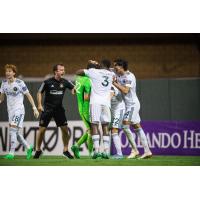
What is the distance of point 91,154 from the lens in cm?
1463

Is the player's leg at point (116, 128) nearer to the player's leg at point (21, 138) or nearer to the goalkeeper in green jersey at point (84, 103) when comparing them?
the goalkeeper in green jersey at point (84, 103)

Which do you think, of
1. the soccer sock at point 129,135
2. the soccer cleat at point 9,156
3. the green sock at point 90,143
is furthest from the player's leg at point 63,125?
the soccer sock at point 129,135

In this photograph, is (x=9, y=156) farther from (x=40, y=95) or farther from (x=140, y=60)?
(x=140, y=60)

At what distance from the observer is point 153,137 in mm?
16719

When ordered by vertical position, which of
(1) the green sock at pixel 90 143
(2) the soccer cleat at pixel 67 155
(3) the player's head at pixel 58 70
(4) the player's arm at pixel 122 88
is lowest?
(2) the soccer cleat at pixel 67 155

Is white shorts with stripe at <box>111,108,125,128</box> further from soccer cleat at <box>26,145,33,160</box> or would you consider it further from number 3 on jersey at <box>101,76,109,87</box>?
soccer cleat at <box>26,145,33,160</box>

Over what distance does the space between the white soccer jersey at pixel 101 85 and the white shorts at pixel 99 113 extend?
77mm

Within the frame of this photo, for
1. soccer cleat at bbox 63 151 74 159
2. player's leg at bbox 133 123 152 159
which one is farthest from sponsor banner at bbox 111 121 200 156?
soccer cleat at bbox 63 151 74 159

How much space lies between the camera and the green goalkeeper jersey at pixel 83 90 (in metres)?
14.5

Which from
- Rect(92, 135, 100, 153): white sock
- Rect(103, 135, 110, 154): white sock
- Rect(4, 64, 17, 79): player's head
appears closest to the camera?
Rect(92, 135, 100, 153): white sock

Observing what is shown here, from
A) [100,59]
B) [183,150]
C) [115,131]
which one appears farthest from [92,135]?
[183,150]

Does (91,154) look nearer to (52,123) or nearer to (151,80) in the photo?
(52,123)

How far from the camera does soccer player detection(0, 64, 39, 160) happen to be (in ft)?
48.4

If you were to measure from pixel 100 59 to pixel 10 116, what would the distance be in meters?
2.10
